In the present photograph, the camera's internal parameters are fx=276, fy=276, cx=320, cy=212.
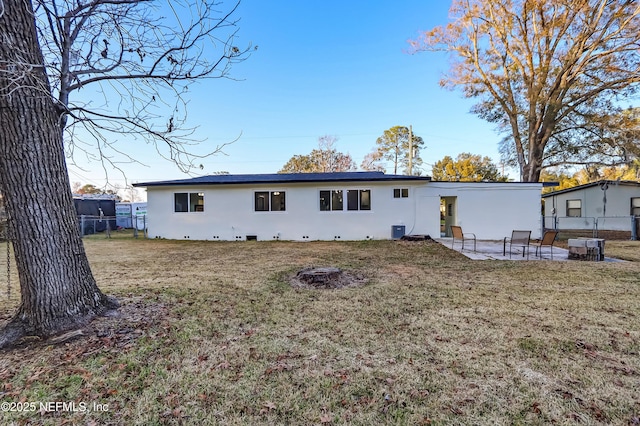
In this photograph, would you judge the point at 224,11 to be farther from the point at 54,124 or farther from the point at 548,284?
the point at 548,284

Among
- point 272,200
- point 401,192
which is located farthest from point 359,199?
point 272,200

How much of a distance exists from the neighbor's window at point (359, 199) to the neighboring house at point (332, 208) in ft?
0.11

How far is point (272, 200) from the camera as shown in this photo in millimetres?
12453

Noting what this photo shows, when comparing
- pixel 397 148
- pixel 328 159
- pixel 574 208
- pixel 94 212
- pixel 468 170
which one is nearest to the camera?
pixel 574 208

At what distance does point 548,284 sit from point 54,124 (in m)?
7.64

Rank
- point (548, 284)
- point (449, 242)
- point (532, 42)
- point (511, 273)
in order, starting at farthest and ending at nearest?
point (532, 42)
point (449, 242)
point (511, 273)
point (548, 284)

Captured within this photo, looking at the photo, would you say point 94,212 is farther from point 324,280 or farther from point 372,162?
point 372,162

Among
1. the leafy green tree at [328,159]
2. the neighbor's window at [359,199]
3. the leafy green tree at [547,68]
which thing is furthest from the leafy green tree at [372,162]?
the neighbor's window at [359,199]

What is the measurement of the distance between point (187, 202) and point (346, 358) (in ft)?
40.2

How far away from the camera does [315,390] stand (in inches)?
83.8

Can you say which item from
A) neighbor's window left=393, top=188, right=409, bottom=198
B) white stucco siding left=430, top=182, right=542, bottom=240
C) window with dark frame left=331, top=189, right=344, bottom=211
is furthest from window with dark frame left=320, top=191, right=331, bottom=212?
white stucco siding left=430, top=182, right=542, bottom=240

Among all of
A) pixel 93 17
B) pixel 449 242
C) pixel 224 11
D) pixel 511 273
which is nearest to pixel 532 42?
pixel 449 242

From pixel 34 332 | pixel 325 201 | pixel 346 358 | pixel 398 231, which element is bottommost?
pixel 346 358

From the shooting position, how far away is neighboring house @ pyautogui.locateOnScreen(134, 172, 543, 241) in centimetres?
1187
